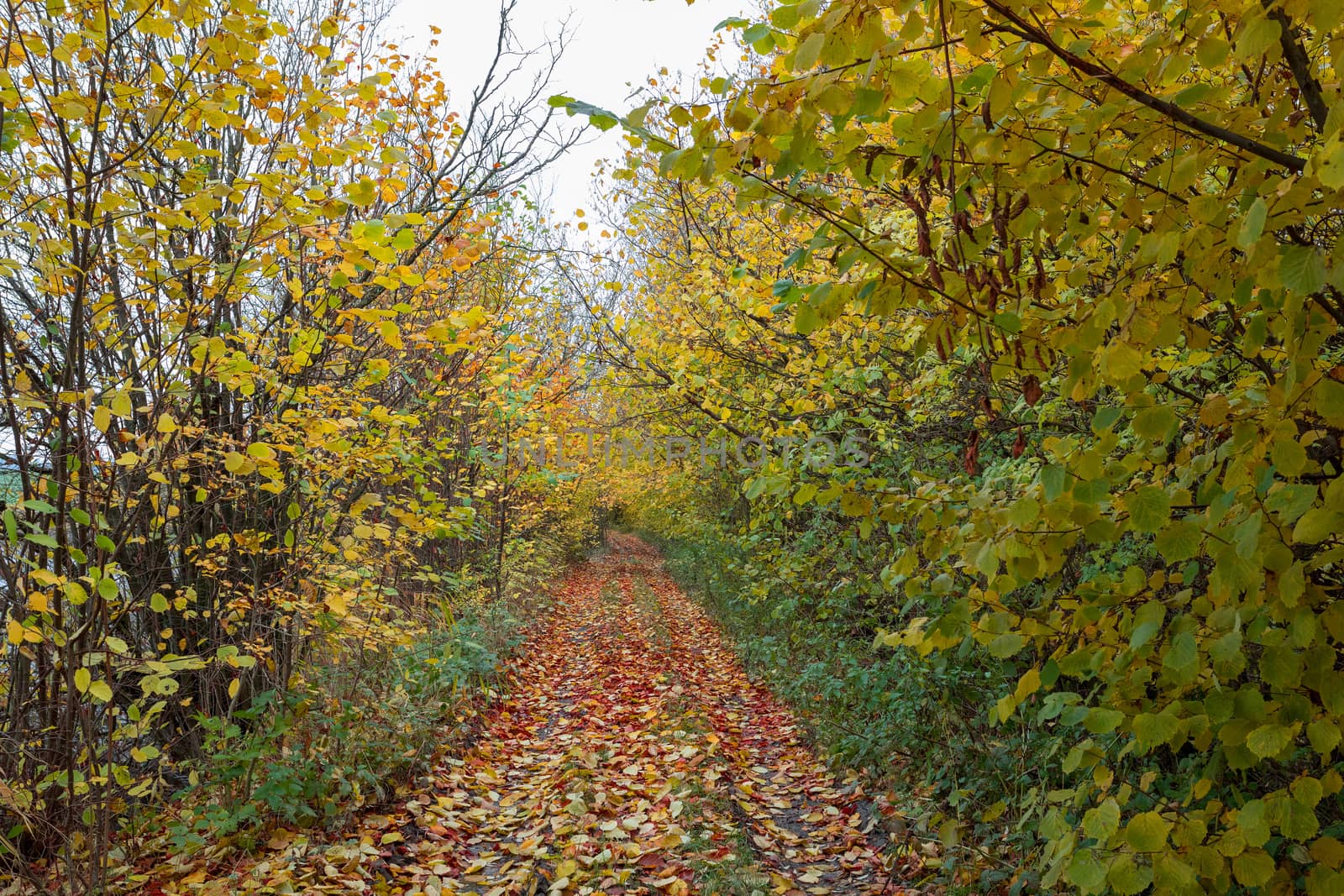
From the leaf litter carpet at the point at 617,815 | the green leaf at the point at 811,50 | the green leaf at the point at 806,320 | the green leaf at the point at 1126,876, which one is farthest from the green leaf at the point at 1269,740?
the leaf litter carpet at the point at 617,815

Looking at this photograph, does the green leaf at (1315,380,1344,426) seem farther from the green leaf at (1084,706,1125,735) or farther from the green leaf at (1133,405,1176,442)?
the green leaf at (1084,706,1125,735)

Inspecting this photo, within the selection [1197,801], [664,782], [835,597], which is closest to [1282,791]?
[1197,801]

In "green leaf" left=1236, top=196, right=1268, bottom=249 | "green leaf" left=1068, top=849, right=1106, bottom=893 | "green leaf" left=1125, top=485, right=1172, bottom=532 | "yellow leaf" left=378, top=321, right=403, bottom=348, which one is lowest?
"green leaf" left=1068, top=849, right=1106, bottom=893

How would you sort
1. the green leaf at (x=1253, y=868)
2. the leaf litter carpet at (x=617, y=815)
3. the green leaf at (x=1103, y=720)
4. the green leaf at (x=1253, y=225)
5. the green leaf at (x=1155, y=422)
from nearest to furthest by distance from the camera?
1. the green leaf at (x=1253, y=225)
2. the green leaf at (x=1155, y=422)
3. the green leaf at (x=1253, y=868)
4. the green leaf at (x=1103, y=720)
5. the leaf litter carpet at (x=617, y=815)

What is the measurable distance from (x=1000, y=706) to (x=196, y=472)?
4601 mm

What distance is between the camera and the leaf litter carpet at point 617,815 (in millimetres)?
3750

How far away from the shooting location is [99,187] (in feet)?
9.40

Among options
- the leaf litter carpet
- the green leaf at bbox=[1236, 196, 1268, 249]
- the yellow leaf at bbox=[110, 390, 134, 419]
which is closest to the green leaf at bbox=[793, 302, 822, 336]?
the green leaf at bbox=[1236, 196, 1268, 249]

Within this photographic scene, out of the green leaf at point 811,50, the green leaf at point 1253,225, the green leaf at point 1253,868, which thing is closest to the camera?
the green leaf at point 1253,225

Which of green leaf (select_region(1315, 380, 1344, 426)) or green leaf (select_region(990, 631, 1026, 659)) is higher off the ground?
green leaf (select_region(1315, 380, 1344, 426))

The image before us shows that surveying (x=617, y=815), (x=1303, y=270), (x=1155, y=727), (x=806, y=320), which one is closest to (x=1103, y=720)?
(x=1155, y=727)

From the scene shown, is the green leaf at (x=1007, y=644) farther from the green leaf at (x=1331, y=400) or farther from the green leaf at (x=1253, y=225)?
the green leaf at (x=1253, y=225)

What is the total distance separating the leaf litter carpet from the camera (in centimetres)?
375

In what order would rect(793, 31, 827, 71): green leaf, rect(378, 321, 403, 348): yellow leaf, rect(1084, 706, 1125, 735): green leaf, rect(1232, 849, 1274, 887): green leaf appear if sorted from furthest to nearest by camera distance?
rect(378, 321, 403, 348): yellow leaf, rect(1084, 706, 1125, 735): green leaf, rect(1232, 849, 1274, 887): green leaf, rect(793, 31, 827, 71): green leaf
